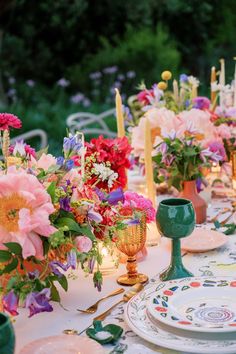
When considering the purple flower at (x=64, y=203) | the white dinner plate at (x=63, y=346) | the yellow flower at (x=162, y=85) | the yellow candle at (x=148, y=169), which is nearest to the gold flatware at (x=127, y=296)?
the white dinner plate at (x=63, y=346)

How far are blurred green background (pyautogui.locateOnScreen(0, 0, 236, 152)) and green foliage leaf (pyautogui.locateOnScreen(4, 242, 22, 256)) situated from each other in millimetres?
5669

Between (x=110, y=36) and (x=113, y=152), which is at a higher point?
(x=110, y=36)

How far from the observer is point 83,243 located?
5.05ft

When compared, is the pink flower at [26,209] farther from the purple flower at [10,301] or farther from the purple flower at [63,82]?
the purple flower at [63,82]

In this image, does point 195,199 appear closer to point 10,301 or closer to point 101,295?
point 101,295

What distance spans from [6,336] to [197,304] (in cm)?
51

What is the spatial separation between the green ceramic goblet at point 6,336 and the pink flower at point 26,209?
0.27 metres

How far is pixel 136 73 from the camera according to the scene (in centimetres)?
748

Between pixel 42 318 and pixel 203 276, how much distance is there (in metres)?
0.40

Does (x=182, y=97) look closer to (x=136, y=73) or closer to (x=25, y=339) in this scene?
(x=25, y=339)

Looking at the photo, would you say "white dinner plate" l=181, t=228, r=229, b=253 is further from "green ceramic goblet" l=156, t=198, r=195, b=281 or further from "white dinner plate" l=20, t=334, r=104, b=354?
"white dinner plate" l=20, t=334, r=104, b=354

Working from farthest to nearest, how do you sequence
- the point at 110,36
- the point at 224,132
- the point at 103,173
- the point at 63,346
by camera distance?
1. the point at 110,36
2. the point at 224,132
3. the point at 103,173
4. the point at 63,346

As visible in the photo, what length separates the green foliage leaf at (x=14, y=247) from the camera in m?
1.46

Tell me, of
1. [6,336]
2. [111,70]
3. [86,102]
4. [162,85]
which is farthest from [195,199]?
[111,70]
